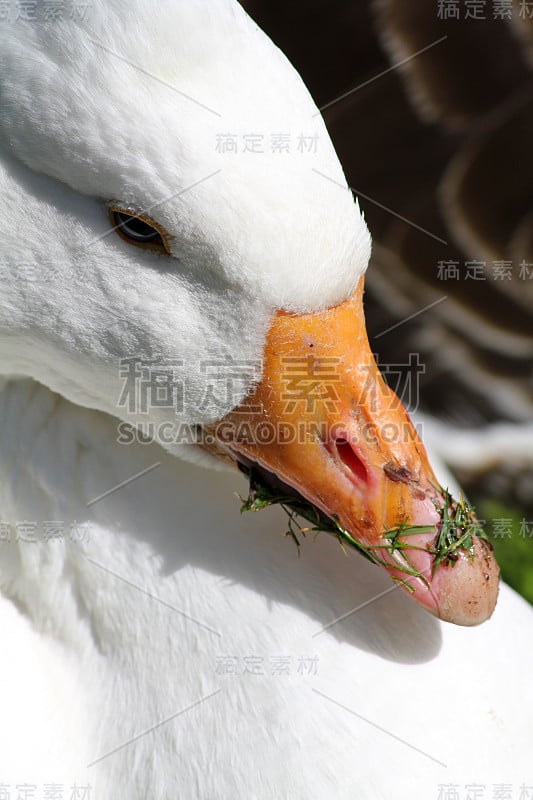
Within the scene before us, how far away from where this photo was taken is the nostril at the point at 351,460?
172cm

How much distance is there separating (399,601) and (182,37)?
1141mm

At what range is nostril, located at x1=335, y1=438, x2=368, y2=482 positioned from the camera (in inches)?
67.7

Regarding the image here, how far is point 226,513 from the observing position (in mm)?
1988

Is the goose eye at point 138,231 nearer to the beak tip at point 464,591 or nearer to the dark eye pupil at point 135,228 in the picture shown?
the dark eye pupil at point 135,228

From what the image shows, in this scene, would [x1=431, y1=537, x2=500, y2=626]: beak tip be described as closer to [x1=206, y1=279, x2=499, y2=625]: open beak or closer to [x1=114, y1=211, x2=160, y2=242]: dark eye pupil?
[x1=206, y1=279, x2=499, y2=625]: open beak

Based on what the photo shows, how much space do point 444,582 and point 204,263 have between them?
71 cm

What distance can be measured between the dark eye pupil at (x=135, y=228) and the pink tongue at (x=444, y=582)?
0.66 metres

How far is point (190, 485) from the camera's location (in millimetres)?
1996

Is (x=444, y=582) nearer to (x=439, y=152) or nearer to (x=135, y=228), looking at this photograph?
(x=135, y=228)

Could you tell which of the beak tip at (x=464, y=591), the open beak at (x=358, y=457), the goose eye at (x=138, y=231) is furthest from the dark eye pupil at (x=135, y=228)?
the beak tip at (x=464, y=591)

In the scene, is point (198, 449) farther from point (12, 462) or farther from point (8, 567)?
point (8, 567)

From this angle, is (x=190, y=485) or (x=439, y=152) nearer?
(x=190, y=485)

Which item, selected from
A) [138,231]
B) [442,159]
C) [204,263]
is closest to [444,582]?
[204,263]

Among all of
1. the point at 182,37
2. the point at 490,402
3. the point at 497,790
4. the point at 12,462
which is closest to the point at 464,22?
the point at 490,402
